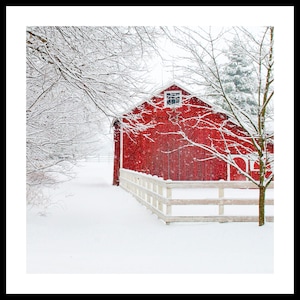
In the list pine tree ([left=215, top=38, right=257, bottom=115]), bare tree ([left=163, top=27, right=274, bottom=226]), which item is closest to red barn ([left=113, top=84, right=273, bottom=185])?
pine tree ([left=215, top=38, right=257, bottom=115])

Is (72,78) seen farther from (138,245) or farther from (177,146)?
(177,146)

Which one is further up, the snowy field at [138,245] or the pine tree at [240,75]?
the pine tree at [240,75]

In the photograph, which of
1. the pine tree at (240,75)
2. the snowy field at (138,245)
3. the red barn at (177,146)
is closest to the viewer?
the snowy field at (138,245)

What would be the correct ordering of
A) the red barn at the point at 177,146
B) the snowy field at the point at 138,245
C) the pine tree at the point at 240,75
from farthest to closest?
the red barn at the point at 177,146, the pine tree at the point at 240,75, the snowy field at the point at 138,245

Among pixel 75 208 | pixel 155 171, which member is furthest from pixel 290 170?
pixel 155 171

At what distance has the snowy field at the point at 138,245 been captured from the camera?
3406mm

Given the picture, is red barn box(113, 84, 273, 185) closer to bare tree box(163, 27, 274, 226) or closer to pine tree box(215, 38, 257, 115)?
pine tree box(215, 38, 257, 115)

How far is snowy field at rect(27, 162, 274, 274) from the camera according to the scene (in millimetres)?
3406

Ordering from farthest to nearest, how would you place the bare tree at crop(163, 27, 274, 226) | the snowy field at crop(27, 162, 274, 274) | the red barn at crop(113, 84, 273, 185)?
the red barn at crop(113, 84, 273, 185)
the bare tree at crop(163, 27, 274, 226)
the snowy field at crop(27, 162, 274, 274)

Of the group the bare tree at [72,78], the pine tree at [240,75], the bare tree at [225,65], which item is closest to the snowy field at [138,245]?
the bare tree at [225,65]

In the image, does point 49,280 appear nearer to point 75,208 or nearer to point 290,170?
point 290,170

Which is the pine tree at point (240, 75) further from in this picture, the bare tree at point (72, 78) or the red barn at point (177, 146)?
the bare tree at point (72, 78)
